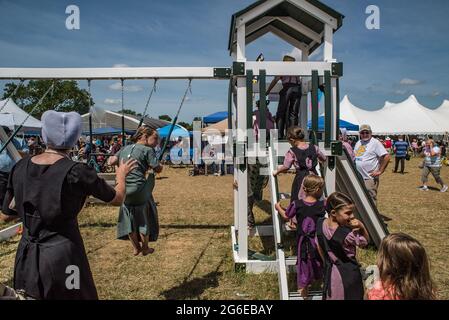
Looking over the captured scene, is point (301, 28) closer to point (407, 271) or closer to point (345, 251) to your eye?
point (345, 251)

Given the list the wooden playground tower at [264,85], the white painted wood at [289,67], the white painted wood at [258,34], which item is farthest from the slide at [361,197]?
the white painted wood at [258,34]

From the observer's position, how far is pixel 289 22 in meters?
5.54

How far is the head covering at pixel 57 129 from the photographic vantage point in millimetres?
2277

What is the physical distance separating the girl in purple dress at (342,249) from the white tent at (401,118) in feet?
92.2

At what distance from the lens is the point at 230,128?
614cm

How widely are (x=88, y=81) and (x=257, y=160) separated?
268 cm

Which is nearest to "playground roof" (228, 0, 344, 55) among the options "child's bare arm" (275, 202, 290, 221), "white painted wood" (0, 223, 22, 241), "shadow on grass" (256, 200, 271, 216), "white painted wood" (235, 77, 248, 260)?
"white painted wood" (235, 77, 248, 260)

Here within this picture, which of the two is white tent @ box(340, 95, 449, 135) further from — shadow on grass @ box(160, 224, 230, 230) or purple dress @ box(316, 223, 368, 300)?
purple dress @ box(316, 223, 368, 300)

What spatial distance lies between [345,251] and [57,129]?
222 cm

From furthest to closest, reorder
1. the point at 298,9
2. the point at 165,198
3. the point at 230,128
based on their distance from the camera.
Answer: the point at 165,198 < the point at 230,128 < the point at 298,9

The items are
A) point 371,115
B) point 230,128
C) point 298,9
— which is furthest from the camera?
point 371,115

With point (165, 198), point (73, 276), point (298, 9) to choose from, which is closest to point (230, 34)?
point (298, 9)

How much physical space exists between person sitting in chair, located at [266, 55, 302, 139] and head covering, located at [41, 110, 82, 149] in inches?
173
